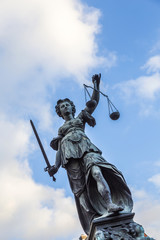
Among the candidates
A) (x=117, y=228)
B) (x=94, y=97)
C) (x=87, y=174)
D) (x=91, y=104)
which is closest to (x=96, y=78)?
(x=94, y=97)

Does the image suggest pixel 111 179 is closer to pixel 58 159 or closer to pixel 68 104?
pixel 58 159

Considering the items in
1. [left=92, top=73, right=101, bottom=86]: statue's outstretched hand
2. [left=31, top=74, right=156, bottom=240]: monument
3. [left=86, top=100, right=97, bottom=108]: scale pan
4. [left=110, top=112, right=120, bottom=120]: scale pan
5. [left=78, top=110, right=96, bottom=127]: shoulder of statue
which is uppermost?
[left=92, top=73, right=101, bottom=86]: statue's outstretched hand

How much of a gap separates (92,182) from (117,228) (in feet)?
4.46

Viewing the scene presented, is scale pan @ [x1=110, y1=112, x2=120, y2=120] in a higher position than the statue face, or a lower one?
lower

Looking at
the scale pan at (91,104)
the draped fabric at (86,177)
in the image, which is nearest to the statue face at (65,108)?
the scale pan at (91,104)

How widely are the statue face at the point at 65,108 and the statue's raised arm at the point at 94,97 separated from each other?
1.43 ft

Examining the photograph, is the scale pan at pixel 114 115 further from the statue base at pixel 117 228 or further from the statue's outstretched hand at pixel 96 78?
the statue base at pixel 117 228

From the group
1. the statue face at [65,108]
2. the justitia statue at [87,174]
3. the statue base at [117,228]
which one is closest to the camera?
the statue base at [117,228]

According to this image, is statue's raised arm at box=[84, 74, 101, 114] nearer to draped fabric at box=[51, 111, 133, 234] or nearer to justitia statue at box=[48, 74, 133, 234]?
justitia statue at box=[48, 74, 133, 234]

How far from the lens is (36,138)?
8.91 meters

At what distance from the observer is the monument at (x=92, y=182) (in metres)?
6.23

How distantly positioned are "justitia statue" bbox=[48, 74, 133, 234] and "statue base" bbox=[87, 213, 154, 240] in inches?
6.0

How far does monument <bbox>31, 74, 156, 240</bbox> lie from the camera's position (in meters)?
6.23

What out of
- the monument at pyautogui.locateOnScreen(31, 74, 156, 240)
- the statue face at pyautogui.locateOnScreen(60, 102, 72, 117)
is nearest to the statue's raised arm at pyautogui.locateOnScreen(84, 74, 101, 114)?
the monument at pyautogui.locateOnScreen(31, 74, 156, 240)
